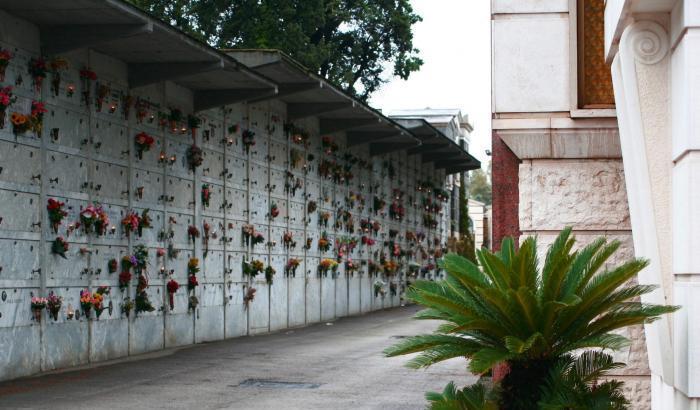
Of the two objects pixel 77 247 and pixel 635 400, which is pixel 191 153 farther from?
pixel 635 400

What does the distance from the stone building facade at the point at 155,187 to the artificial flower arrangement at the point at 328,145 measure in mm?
38

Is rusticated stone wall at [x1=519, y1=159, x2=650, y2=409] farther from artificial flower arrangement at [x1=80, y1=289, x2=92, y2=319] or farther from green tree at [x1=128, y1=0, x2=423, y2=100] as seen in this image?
green tree at [x1=128, y1=0, x2=423, y2=100]

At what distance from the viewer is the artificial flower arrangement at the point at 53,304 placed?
592 inches

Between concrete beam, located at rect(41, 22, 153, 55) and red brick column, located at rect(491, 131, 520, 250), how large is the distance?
278 inches

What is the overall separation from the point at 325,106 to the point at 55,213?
35.4 feet

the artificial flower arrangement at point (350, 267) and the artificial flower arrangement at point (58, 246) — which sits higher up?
the artificial flower arrangement at point (58, 246)

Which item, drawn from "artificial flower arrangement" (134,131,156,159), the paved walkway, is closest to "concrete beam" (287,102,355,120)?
the paved walkway

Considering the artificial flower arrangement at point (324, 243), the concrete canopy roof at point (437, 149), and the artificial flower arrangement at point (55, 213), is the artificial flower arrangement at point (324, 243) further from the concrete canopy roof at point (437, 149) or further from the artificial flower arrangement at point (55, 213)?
the artificial flower arrangement at point (55, 213)

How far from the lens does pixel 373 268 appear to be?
32562 mm

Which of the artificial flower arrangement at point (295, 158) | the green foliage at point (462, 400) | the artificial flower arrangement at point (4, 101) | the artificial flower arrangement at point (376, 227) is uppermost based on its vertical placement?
the artificial flower arrangement at point (295, 158)

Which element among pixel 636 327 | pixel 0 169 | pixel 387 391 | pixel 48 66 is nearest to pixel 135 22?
pixel 48 66

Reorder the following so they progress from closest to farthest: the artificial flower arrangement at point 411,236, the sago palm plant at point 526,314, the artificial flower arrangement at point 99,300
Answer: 1. the sago palm plant at point 526,314
2. the artificial flower arrangement at point 99,300
3. the artificial flower arrangement at point 411,236

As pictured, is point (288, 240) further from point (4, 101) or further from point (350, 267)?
point (4, 101)

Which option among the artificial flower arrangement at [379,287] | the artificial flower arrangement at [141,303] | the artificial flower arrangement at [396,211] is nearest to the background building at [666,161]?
the artificial flower arrangement at [141,303]
